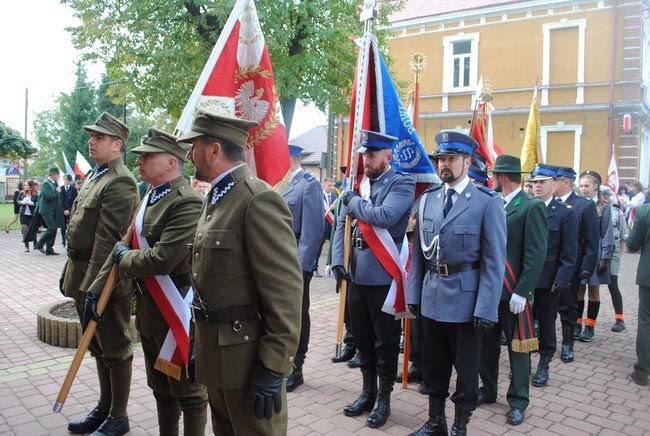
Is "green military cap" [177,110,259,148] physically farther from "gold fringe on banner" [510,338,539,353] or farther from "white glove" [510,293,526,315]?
"gold fringe on banner" [510,338,539,353]

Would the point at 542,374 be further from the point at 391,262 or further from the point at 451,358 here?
the point at 391,262

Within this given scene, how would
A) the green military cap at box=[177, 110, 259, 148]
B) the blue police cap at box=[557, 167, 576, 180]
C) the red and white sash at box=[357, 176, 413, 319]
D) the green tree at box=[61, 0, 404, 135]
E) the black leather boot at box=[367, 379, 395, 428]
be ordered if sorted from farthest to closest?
the green tree at box=[61, 0, 404, 135] → the blue police cap at box=[557, 167, 576, 180] → the red and white sash at box=[357, 176, 413, 319] → the black leather boot at box=[367, 379, 395, 428] → the green military cap at box=[177, 110, 259, 148]

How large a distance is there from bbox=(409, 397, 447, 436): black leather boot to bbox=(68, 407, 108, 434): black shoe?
7.71 ft

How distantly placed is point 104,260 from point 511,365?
133 inches

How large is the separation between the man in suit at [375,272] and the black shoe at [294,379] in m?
0.72

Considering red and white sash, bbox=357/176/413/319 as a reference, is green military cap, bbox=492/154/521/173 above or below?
above

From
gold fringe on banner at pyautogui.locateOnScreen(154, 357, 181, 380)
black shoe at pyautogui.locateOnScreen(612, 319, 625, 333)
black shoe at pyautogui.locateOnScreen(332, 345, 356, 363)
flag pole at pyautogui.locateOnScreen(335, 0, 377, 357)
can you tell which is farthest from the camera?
black shoe at pyautogui.locateOnScreen(612, 319, 625, 333)

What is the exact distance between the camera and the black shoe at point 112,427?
3869 millimetres

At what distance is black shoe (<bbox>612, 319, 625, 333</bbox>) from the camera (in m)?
7.77

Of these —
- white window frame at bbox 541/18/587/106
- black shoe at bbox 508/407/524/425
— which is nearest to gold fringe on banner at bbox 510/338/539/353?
black shoe at bbox 508/407/524/425

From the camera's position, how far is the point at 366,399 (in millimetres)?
4520

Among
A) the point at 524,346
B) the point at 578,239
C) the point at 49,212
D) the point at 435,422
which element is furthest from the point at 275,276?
the point at 49,212

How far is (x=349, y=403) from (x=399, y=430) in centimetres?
64

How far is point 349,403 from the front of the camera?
4727 millimetres
